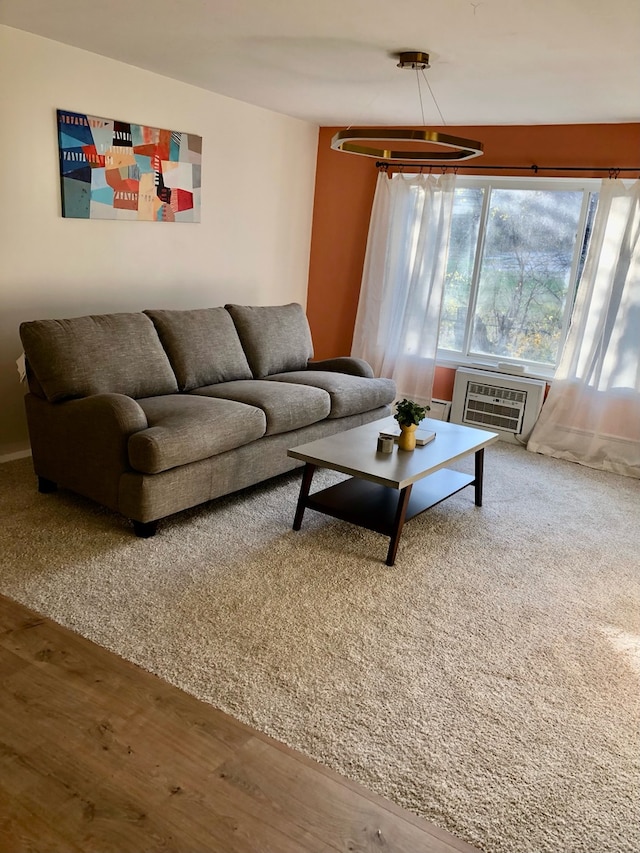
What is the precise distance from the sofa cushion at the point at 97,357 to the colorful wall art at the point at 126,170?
0.86 meters

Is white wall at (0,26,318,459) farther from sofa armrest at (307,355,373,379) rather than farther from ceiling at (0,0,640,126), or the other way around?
sofa armrest at (307,355,373,379)

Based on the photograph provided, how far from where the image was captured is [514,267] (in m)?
5.30

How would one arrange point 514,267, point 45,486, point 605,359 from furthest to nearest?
point 514,267 → point 605,359 → point 45,486

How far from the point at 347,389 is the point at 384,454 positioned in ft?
3.40

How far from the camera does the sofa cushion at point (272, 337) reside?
4.55 m

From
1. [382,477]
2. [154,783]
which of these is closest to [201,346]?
[382,477]

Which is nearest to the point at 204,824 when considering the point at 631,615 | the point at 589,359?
the point at 631,615

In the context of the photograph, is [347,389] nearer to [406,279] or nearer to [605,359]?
[406,279]

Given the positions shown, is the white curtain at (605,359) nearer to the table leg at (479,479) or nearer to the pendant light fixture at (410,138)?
the table leg at (479,479)

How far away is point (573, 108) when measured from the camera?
13.9 feet

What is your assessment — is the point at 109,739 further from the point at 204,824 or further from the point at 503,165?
the point at 503,165

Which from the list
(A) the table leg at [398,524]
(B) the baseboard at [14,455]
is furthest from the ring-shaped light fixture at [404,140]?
(B) the baseboard at [14,455]

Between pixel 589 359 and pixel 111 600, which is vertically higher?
pixel 589 359

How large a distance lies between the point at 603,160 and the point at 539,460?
6.96 ft
